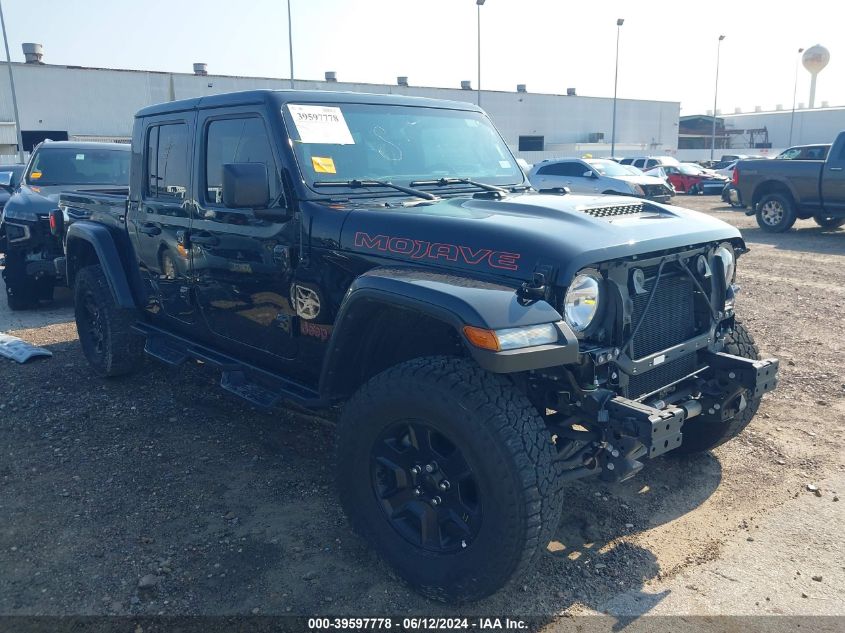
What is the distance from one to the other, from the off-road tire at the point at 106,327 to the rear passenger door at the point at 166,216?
1.66 ft

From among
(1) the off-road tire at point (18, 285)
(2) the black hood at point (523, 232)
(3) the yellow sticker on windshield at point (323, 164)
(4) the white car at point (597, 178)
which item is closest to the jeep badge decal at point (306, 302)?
(2) the black hood at point (523, 232)

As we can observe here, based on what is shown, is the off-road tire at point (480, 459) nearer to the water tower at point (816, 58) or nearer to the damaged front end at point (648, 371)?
the damaged front end at point (648, 371)

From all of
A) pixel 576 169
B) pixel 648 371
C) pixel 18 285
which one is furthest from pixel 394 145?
pixel 576 169

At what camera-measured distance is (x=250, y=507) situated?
3.76 m

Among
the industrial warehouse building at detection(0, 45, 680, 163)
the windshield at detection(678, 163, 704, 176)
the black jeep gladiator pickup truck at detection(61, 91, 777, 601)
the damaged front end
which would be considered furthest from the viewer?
the industrial warehouse building at detection(0, 45, 680, 163)

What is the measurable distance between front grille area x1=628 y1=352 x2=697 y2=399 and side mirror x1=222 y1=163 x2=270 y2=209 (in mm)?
1896

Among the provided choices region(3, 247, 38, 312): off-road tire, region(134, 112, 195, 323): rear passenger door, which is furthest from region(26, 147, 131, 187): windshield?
region(134, 112, 195, 323): rear passenger door

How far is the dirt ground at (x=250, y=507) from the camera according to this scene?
3.02 meters

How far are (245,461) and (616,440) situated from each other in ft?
7.84

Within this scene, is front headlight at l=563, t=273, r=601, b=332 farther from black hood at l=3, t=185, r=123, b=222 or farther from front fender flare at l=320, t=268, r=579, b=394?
black hood at l=3, t=185, r=123, b=222

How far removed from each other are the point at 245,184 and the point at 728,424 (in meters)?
2.84

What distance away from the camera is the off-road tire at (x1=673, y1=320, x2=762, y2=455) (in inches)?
149

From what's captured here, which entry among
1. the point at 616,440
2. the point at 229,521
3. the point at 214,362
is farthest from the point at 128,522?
the point at 616,440

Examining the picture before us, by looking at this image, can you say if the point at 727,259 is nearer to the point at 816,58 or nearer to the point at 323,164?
the point at 323,164
